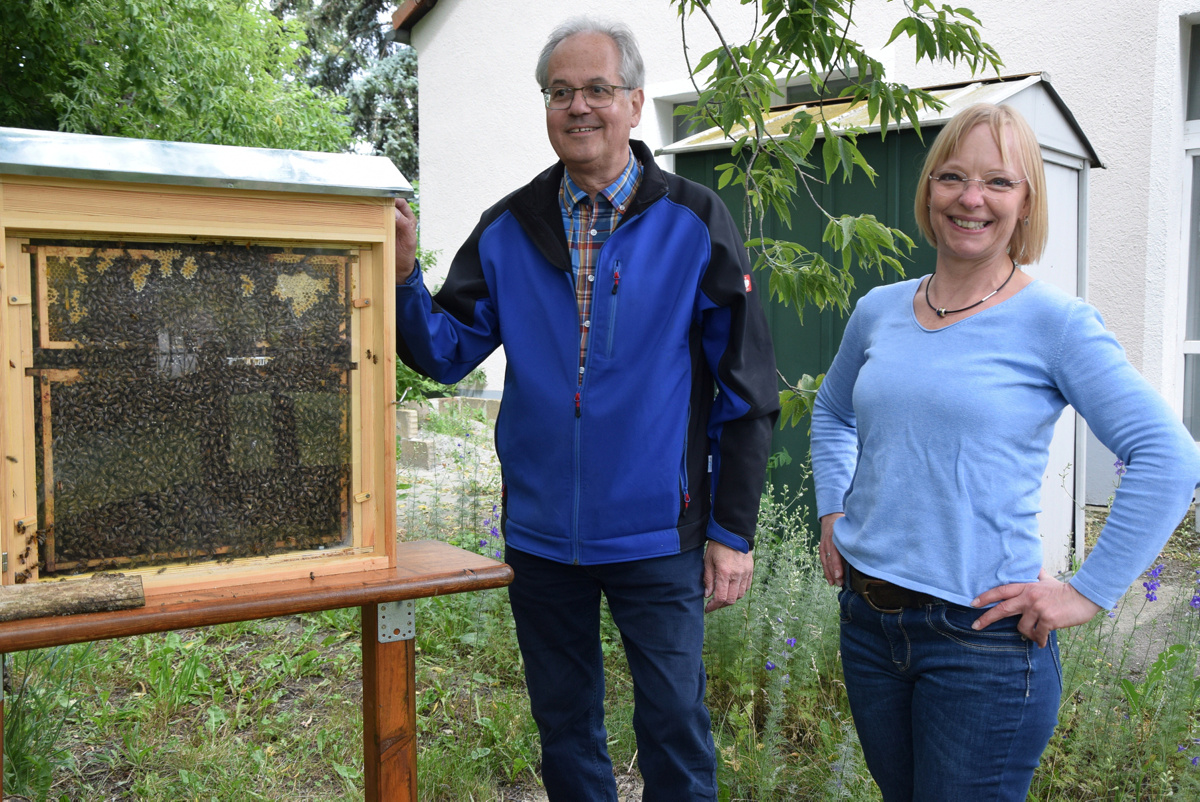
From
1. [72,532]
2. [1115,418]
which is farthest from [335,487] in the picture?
[1115,418]

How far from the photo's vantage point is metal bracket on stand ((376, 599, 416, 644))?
2072mm

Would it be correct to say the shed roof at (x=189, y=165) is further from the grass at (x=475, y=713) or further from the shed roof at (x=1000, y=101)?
the shed roof at (x=1000, y=101)

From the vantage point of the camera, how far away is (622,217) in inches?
91.0

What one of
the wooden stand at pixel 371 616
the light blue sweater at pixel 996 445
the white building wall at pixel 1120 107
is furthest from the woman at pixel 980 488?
the white building wall at pixel 1120 107

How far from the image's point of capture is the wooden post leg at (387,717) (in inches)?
81.7

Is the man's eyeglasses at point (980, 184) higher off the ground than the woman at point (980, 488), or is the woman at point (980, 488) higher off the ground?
the man's eyeglasses at point (980, 184)

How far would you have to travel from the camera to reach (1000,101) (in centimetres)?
405

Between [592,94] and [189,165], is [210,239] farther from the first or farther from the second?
[592,94]

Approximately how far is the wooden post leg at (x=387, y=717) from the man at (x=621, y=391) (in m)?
0.42

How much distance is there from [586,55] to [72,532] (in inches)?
60.5

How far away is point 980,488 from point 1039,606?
0.79ft

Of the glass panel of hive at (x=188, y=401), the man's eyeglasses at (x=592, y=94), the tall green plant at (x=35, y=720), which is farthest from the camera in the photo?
the tall green plant at (x=35, y=720)

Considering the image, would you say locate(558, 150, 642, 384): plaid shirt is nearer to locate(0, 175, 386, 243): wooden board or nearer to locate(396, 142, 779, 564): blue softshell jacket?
locate(396, 142, 779, 564): blue softshell jacket

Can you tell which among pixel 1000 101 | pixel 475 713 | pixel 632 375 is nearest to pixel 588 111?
pixel 632 375
